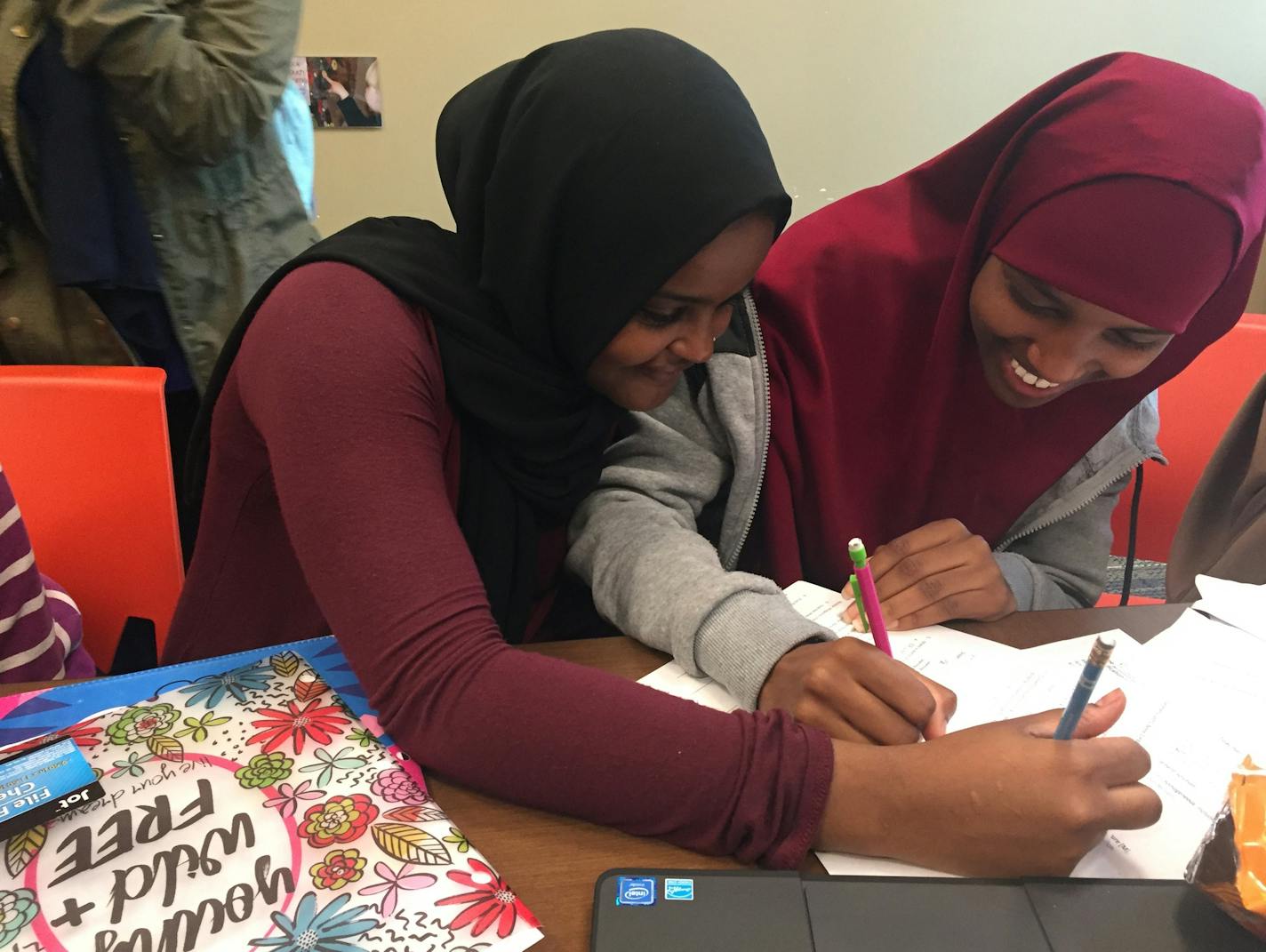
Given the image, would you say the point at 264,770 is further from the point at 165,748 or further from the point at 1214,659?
the point at 1214,659

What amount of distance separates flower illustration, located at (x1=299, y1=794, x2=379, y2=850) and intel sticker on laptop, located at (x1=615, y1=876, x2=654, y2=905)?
0.15 meters

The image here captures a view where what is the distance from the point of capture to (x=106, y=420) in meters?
0.92

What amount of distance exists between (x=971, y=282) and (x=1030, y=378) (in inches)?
4.7

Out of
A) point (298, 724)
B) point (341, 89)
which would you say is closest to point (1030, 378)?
point (298, 724)

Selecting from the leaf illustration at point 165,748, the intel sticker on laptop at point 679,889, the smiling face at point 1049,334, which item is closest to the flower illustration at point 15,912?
the leaf illustration at point 165,748

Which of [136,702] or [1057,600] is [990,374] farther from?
[136,702]

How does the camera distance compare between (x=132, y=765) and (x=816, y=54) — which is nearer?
(x=132, y=765)

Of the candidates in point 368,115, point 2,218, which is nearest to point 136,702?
point 2,218

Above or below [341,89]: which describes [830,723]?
below

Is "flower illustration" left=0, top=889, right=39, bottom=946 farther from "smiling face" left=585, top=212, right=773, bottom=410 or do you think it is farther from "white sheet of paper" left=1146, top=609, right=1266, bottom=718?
"white sheet of paper" left=1146, top=609, right=1266, bottom=718

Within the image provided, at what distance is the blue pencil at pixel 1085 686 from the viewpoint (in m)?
0.45

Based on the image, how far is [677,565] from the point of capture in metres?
0.74

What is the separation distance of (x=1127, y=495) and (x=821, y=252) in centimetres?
68

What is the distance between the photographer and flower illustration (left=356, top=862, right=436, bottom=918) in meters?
0.45
